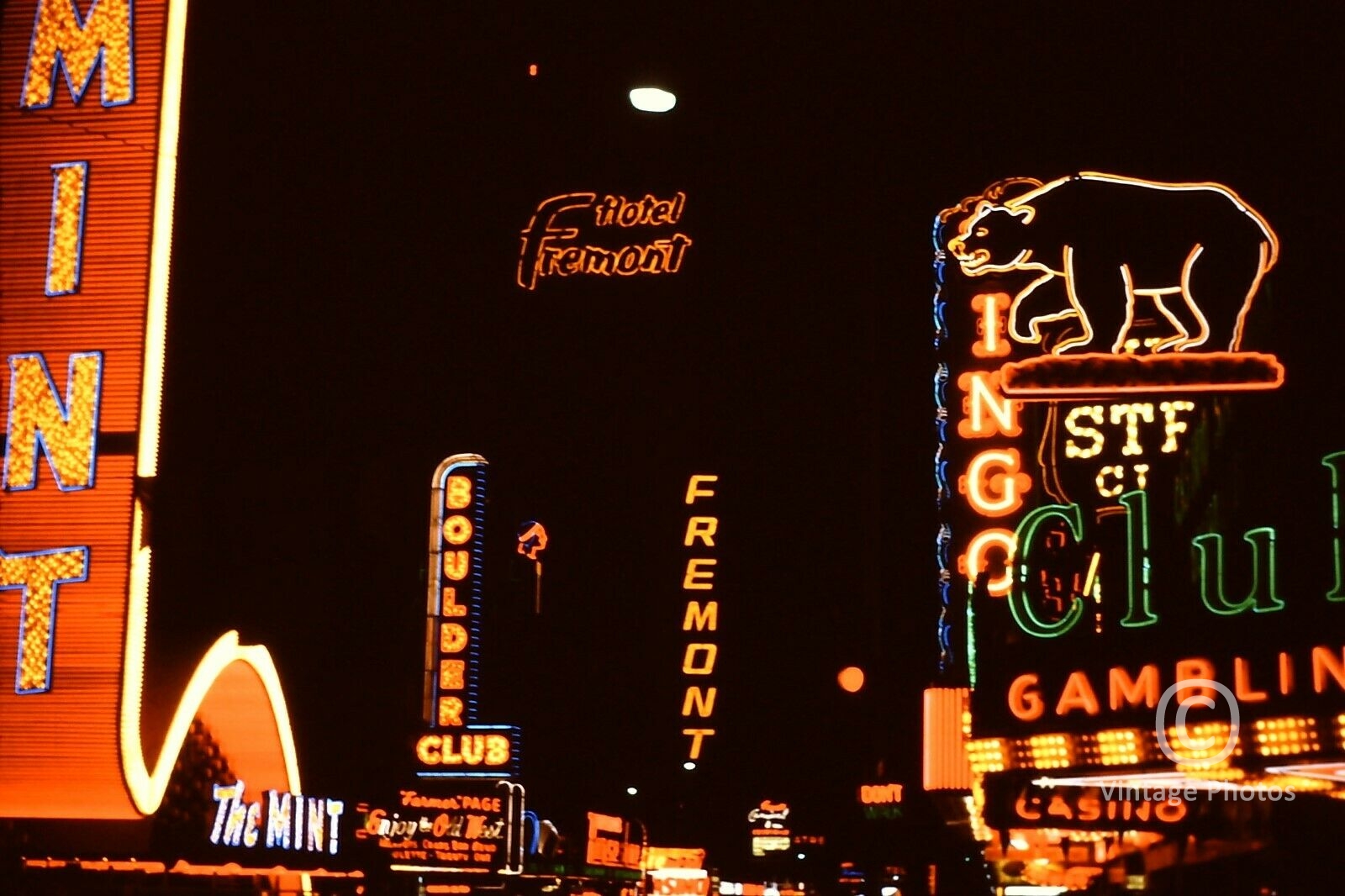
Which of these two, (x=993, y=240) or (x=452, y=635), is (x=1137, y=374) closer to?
(x=993, y=240)

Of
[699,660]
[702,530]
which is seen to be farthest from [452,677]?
[702,530]

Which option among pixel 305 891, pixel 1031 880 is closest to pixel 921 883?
pixel 1031 880

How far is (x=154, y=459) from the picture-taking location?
15398 mm

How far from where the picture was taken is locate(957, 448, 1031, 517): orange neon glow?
16484mm

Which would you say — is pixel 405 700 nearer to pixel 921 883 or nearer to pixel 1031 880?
pixel 1031 880

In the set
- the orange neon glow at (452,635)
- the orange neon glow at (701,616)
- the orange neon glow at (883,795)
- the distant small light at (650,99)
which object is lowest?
the orange neon glow at (883,795)

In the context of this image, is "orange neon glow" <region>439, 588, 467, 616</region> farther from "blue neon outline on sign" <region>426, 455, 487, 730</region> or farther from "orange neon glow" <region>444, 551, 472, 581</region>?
"orange neon glow" <region>444, 551, 472, 581</region>

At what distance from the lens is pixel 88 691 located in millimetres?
14930

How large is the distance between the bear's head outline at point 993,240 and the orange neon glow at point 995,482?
1.89 meters

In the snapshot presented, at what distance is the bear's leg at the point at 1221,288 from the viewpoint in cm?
1537

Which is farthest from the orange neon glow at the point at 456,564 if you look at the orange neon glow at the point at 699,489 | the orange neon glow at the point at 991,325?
the orange neon glow at the point at 991,325

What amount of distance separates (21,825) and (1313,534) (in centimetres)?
1295

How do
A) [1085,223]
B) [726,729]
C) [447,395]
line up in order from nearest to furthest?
[1085,223]
[447,395]
[726,729]

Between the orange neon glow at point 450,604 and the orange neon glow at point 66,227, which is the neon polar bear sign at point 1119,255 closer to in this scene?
the orange neon glow at point 66,227
